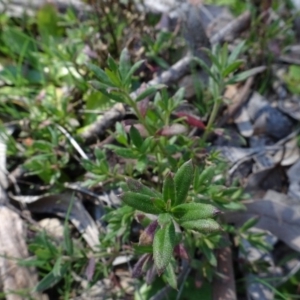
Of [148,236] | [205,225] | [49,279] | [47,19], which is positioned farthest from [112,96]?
[47,19]

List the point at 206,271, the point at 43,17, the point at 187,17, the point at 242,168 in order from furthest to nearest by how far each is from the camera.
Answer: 1. the point at 43,17
2. the point at 187,17
3. the point at 242,168
4. the point at 206,271

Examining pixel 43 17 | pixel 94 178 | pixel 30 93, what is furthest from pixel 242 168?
pixel 43 17

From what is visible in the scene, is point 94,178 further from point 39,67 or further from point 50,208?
point 39,67

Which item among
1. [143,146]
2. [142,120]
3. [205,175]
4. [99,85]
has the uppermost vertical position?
[99,85]

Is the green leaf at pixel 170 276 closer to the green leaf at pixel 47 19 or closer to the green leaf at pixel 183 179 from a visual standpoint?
the green leaf at pixel 183 179

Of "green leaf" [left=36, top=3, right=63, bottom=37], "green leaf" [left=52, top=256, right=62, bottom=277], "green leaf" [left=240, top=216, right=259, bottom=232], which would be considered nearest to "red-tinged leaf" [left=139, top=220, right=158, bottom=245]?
"green leaf" [left=52, top=256, right=62, bottom=277]

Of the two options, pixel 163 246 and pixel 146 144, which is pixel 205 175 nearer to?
pixel 146 144
